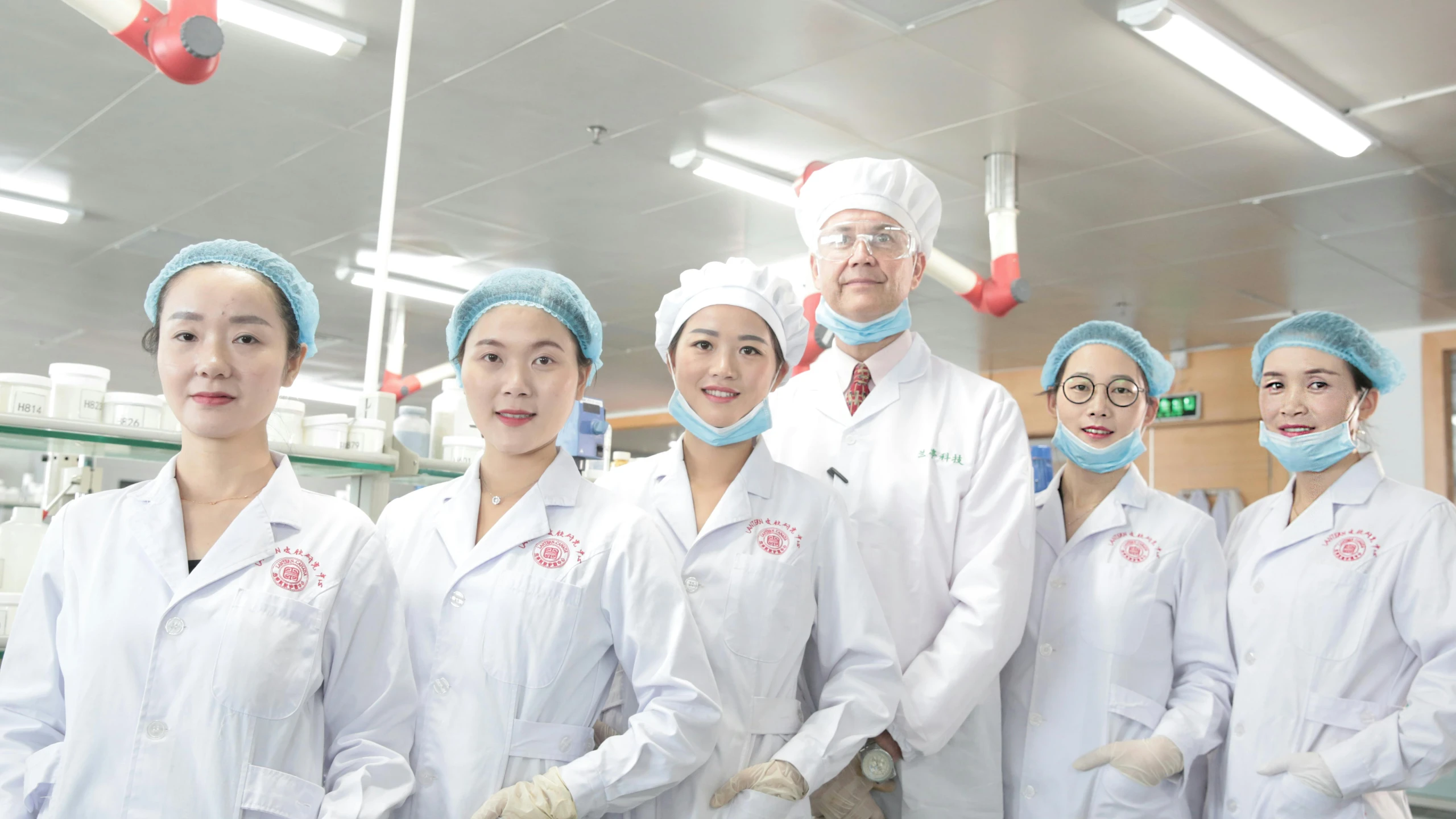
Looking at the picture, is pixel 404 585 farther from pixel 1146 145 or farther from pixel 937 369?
pixel 1146 145

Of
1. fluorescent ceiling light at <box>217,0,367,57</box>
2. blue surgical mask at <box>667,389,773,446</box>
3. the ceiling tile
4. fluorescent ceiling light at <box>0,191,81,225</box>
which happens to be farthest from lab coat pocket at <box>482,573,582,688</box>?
fluorescent ceiling light at <box>0,191,81,225</box>

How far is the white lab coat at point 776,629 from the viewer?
169cm

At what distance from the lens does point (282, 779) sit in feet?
4.48

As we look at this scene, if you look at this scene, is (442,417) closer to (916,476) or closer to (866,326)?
(866,326)

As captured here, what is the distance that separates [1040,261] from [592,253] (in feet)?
9.33

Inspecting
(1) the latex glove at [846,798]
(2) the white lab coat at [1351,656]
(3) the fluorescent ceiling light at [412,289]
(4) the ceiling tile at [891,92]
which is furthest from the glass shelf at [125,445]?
(3) the fluorescent ceiling light at [412,289]

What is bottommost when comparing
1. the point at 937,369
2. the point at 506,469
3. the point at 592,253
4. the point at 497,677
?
the point at 497,677

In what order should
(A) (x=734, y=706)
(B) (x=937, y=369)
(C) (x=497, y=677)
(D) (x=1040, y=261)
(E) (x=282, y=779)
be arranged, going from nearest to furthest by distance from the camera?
(E) (x=282, y=779) → (C) (x=497, y=677) → (A) (x=734, y=706) → (B) (x=937, y=369) → (D) (x=1040, y=261)

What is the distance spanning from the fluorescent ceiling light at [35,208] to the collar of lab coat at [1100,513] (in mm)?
6317

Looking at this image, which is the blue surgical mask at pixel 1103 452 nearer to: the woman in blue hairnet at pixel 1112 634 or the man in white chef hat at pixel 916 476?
the woman in blue hairnet at pixel 1112 634

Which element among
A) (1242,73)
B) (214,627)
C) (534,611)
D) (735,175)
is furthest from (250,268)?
(735,175)

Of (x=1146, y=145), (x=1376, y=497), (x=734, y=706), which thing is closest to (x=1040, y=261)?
(x=1146, y=145)

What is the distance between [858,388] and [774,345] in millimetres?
360

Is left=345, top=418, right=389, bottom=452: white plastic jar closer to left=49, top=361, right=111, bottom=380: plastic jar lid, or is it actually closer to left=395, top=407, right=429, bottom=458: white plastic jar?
left=49, top=361, right=111, bottom=380: plastic jar lid
